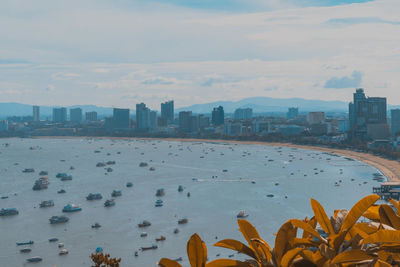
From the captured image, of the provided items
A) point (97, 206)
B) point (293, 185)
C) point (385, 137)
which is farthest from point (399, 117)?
point (97, 206)

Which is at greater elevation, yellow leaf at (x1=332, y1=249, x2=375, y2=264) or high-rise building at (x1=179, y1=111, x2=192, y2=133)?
high-rise building at (x1=179, y1=111, x2=192, y2=133)

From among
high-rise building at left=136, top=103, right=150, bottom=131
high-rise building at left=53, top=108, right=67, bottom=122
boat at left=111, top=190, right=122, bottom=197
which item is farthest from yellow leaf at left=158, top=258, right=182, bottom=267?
high-rise building at left=53, top=108, right=67, bottom=122

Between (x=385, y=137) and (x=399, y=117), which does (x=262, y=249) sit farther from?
(x=399, y=117)

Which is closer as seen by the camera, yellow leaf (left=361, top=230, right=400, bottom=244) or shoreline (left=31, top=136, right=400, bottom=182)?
yellow leaf (left=361, top=230, right=400, bottom=244)

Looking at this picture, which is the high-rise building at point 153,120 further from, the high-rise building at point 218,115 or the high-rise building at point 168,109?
the high-rise building at point 168,109

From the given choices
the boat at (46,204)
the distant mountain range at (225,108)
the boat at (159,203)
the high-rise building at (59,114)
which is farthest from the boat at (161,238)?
the distant mountain range at (225,108)

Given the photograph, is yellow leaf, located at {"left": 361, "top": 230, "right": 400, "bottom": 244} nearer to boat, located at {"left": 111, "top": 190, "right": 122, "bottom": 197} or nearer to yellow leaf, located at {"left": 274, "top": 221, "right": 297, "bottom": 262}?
yellow leaf, located at {"left": 274, "top": 221, "right": 297, "bottom": 262}
